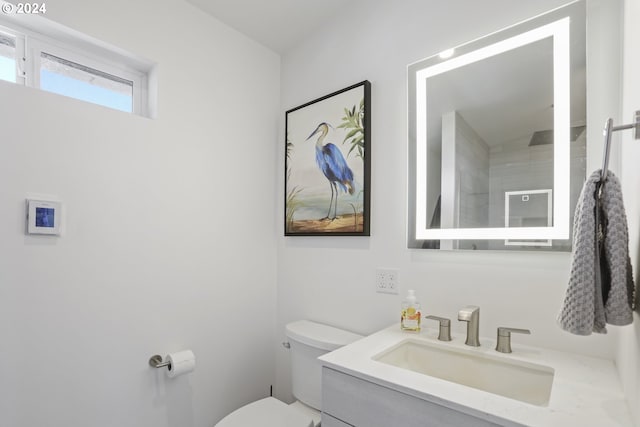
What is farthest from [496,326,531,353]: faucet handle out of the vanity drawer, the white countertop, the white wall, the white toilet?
the white toilet

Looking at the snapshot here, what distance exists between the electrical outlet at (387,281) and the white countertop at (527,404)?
0.34 m

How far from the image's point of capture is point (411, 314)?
50.1 inches

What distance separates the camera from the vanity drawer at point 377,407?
77 cm

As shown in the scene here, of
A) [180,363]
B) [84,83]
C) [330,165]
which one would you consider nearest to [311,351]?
[180,363]

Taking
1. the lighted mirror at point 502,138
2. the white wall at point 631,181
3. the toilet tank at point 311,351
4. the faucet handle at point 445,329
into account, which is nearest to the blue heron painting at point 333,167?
the lighted mirror at point 502,138

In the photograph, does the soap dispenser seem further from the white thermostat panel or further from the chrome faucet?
the white thermostat panel

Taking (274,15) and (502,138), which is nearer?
(502,138)

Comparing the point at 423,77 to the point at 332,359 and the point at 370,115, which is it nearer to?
the point at 370,115

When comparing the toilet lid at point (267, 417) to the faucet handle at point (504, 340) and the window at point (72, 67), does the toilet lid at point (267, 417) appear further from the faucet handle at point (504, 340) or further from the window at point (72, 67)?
the window at point (72, 67)

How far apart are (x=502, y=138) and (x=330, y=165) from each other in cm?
83

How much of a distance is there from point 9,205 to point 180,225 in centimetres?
62

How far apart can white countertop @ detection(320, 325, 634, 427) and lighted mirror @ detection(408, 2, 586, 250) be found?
0.35 meters

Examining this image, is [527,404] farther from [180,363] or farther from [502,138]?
[180,363]

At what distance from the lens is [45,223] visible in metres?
1.22
